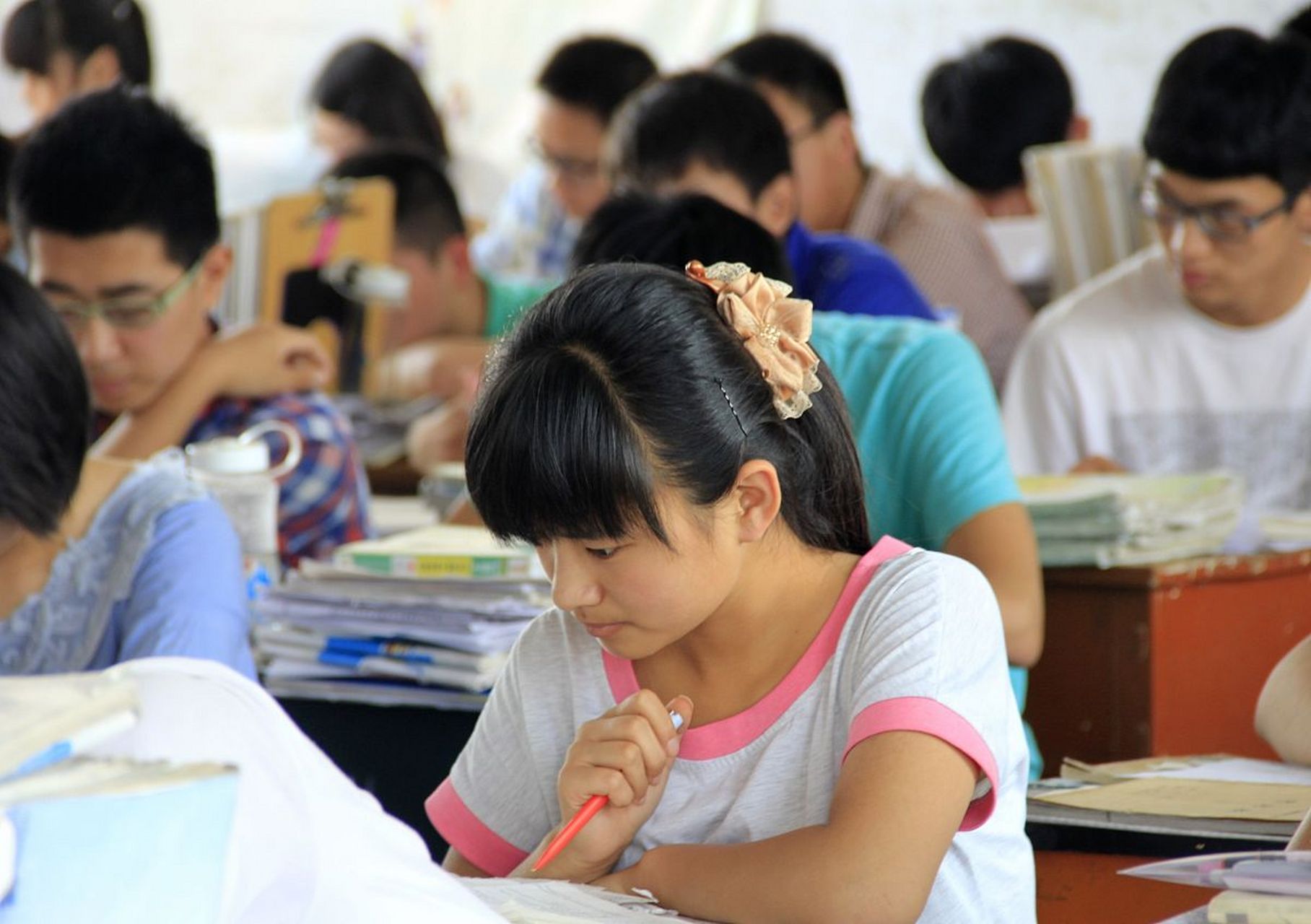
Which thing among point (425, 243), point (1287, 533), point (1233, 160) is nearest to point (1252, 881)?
point (1287, 533)

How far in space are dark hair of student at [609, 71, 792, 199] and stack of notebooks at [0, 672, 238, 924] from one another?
1.76m

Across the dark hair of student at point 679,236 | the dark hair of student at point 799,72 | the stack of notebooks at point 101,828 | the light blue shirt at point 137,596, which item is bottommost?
the light blue shirt at point 137,596

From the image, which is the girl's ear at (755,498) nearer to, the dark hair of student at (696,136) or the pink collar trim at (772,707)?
the pink collar trim at (772,707)

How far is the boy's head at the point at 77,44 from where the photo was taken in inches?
169

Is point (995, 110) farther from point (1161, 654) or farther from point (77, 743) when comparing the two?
point (77, 743)

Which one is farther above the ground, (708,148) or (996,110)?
(708,148)

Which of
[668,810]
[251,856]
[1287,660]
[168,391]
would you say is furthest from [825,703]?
[168,391]

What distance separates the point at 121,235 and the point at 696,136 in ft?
2.56

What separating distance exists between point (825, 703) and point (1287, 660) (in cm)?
48

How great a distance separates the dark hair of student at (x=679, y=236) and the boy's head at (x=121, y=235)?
0.71 meters

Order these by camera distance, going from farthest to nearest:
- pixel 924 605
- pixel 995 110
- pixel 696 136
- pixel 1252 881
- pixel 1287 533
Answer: pixel 995 110
pixel 696 136
pixel 1287 533
pixel 924 605
pixel 1252 881

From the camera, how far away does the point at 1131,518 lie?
2041mm

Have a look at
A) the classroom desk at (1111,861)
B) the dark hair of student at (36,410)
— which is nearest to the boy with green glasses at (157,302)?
the dark hair of student at (36,410)

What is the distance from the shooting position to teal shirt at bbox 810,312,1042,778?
179cm
